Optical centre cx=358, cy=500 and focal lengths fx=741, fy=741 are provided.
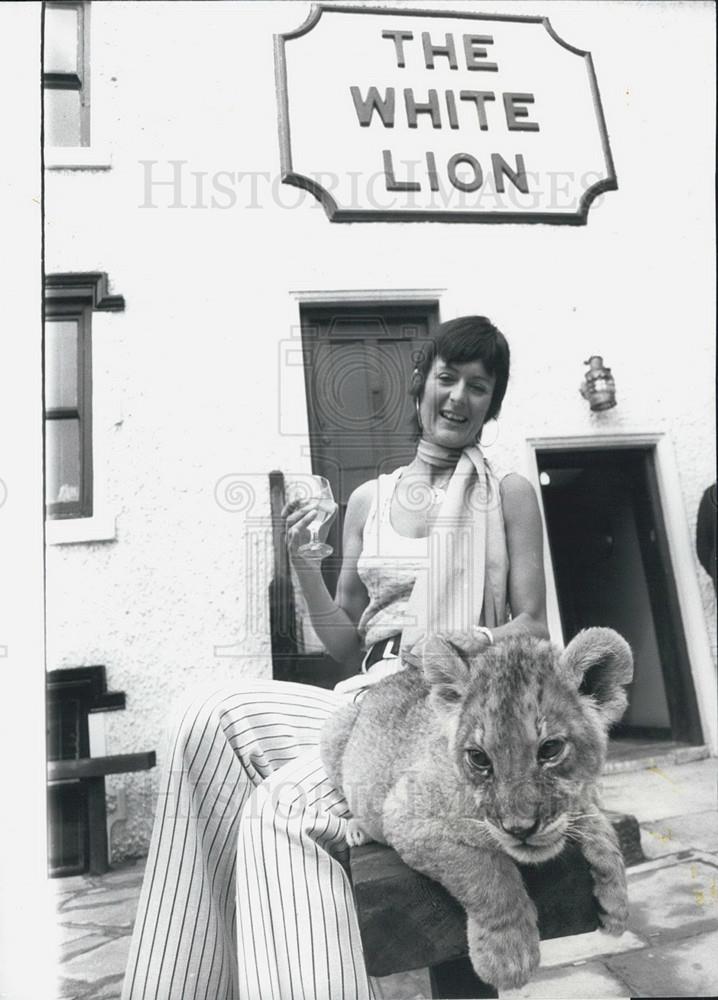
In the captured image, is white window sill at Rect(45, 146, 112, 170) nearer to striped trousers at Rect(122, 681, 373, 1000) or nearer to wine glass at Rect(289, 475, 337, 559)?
wine glass at Rect(289, 475, 337, 559)

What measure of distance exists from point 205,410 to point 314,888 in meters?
0.88

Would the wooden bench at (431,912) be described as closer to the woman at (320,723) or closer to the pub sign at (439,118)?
the woman at (320,723)

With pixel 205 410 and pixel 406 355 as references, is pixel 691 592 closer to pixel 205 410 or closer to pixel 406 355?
pixel 406 355

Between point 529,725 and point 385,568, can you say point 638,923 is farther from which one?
point 385,568

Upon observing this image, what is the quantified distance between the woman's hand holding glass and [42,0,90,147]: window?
859 millimetres

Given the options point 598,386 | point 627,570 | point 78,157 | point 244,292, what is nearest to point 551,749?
point 627,570

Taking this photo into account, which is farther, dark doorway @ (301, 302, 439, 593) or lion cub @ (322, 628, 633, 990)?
dark doorway @ (301, 302, 439, 593)

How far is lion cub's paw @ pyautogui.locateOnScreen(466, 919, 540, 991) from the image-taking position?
3.28ft

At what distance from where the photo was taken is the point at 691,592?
1541 mm

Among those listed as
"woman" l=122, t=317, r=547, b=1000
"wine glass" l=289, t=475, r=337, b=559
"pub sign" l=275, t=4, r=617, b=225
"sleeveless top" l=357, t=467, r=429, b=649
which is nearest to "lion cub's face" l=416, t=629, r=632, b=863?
"woman" l=122, t=317, r=547, b=1000

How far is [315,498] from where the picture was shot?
4.89ft

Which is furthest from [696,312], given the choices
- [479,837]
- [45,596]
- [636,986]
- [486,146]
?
[45,596]

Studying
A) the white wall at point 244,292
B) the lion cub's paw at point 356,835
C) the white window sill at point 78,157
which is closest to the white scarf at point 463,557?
the white wall at point 244,292

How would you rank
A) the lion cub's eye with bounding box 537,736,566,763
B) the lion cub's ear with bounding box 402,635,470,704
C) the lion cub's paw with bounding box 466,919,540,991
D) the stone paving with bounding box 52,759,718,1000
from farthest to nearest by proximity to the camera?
the stone paving with bounding box 52,759,718,1000 < the lion cub's ear with bounding box 402,635,470,704 < the lion cub's eye with bounding box 537,736,566,763 < the lion cub's paw with bounding box 466,919,540,991
